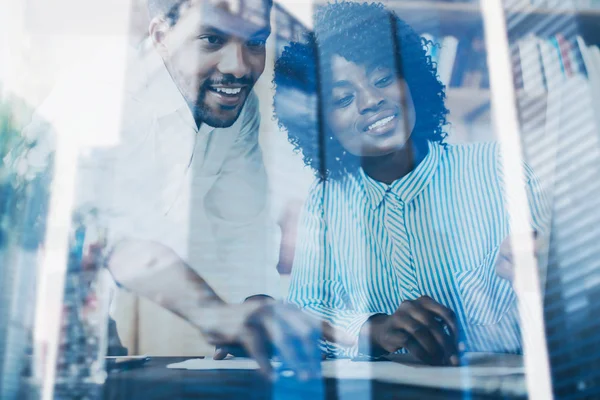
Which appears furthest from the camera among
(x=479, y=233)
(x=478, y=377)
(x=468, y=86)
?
(x=468, y=86)

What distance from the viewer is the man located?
4.90 feet

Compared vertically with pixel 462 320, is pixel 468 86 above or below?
above

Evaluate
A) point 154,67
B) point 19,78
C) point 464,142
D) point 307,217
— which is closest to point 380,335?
point 307,217

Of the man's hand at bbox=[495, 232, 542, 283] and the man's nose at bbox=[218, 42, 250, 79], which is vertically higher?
the man's nose at bbox=[218, 42, 250, 79]

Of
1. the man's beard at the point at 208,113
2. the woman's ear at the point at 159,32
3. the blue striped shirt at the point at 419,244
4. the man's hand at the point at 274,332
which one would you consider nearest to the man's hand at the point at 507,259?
the blue striped shirt at the point at 419,244

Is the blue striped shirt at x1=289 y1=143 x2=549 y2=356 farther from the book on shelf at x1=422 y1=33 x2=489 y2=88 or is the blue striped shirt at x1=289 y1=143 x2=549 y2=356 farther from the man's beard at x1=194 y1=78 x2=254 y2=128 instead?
the man's beard at x1=194 y1=78 x2=254 y2=128

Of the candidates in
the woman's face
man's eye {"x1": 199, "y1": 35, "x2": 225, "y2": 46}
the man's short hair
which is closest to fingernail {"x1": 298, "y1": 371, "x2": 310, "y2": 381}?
the woman's face

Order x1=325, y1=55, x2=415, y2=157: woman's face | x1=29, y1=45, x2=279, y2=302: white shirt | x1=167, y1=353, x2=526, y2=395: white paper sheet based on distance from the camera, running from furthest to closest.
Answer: x1=325, y1=55, x2=415, y2=157: woman's face, x1=29, y1=45, x2=279, y2=302: white shirt, x1=167, y1=353, x2=526, y2=395: white paper sheet

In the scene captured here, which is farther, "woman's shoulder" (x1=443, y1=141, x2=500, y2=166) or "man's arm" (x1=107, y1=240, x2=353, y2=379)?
"woman's shoulder" (x1=443, y1=141, x2=500, y2=166)

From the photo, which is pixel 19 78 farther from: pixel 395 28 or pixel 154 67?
pixel 395 28

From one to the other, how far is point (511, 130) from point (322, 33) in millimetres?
646

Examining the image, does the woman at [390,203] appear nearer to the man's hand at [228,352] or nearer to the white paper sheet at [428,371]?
the white paper sheet at [428,371]

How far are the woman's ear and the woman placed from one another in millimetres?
356

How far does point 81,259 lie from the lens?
1510mm
